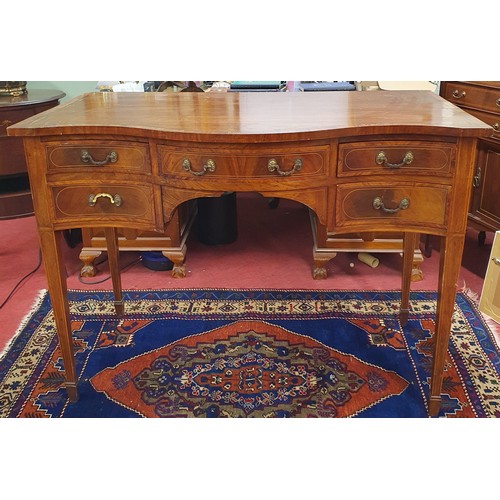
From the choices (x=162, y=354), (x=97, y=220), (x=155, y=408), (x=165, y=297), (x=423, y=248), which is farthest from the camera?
(x=423, y=248)

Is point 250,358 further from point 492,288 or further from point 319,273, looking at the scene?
point 492,288

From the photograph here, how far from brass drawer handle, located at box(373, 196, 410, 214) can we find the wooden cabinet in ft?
4.05

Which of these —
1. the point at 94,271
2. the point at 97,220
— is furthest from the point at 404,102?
the point at 94,271

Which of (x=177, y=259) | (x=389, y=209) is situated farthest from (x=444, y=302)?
(x=177, y=259)

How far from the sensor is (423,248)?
3.00 m

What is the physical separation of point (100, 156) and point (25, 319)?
1126 mm

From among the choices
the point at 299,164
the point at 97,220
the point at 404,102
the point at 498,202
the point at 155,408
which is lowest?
the point at 155,408

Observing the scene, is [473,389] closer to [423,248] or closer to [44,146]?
[423,248]

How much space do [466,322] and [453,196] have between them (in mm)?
966

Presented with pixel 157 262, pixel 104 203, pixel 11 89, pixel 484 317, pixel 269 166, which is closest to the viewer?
pixel 269 166

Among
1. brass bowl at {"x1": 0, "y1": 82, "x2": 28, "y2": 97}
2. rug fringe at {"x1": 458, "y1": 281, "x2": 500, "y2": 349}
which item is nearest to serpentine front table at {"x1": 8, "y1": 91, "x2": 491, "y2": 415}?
rug fringe at {"x1": 458, "y1": 281, "x2": 500, "y2": 349}

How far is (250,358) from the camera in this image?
2123 mm

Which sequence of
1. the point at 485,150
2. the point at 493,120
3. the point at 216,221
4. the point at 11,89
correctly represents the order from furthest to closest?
the point at 11,89 → the point at 216,221 → the point at 485,150 → the point at 493,120

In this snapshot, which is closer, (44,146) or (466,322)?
(44,146)
